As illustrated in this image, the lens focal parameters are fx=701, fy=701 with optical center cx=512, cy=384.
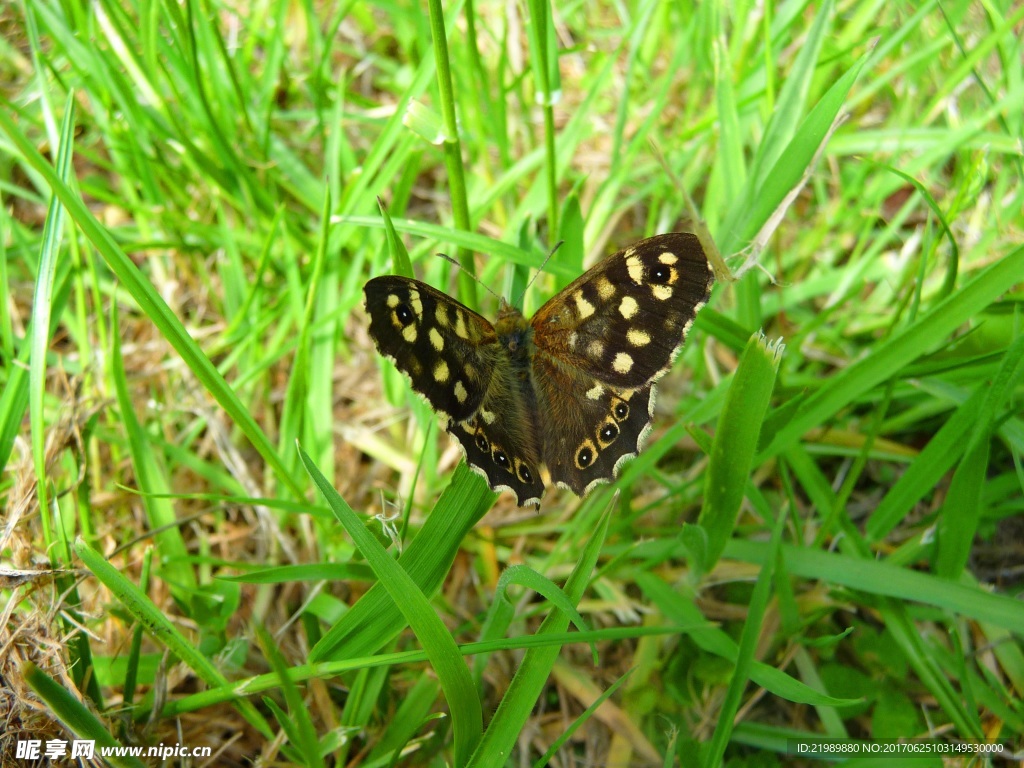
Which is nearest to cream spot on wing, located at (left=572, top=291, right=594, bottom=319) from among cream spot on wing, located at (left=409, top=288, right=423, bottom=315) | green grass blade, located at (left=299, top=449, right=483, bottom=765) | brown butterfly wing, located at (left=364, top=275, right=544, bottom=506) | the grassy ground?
the grassy ground

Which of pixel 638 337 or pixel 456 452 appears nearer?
pixel 638 337

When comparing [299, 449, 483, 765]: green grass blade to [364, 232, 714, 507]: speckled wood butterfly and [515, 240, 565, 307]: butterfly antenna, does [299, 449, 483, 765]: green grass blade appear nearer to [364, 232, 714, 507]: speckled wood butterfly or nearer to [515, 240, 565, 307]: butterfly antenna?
[364, 232, 714, 507]: speckled wood butterfly

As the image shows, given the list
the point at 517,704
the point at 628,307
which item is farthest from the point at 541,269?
the point at 517,704

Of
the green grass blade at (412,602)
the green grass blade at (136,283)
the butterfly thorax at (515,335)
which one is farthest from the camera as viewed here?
the butterfly thorax at (515,335)

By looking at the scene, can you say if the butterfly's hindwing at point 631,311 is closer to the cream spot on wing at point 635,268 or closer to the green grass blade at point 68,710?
the cream spot on wing at point 635,268

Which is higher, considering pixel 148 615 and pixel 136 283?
pixel 136 283

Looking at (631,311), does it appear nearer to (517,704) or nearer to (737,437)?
(737,437)

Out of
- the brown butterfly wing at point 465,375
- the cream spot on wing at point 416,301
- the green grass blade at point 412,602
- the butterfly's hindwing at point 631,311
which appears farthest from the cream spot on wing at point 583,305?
the green grass blade at point 412,602

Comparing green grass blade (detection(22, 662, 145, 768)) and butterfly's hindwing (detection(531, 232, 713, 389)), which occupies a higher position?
butterfly's hindwing (detection(531, 232, 713, 389))
